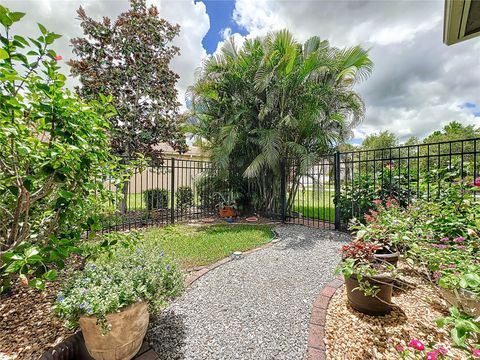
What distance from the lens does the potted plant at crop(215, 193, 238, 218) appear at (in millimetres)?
7148

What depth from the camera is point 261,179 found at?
286 inches

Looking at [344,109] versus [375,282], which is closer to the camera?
[375,282]

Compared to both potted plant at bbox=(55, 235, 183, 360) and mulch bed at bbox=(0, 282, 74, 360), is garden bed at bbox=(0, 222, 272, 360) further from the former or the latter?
potted plant at bbox=(55, 235, 183, 360)

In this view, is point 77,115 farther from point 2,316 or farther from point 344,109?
point 344,109

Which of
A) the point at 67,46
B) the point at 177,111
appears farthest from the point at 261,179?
the point at 67,46

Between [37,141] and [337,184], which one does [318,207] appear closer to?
[337,184]

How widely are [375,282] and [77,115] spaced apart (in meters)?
2.98

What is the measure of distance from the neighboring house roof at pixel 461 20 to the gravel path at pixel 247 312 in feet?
9.59

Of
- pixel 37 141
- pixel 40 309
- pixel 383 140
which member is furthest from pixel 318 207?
pixel 383 140

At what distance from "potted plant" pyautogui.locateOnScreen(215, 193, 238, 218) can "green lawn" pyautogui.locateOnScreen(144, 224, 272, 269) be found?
905 millimetres

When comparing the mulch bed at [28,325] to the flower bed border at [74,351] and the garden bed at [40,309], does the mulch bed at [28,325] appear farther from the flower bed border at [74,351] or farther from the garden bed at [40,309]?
the flower bed border at [74,351]

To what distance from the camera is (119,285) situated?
63.7 inches

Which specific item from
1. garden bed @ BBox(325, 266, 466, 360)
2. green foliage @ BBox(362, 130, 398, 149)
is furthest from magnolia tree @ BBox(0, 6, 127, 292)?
green foliage @ BBox(362, 130, 398, 149)

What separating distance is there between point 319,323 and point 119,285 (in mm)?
1898
